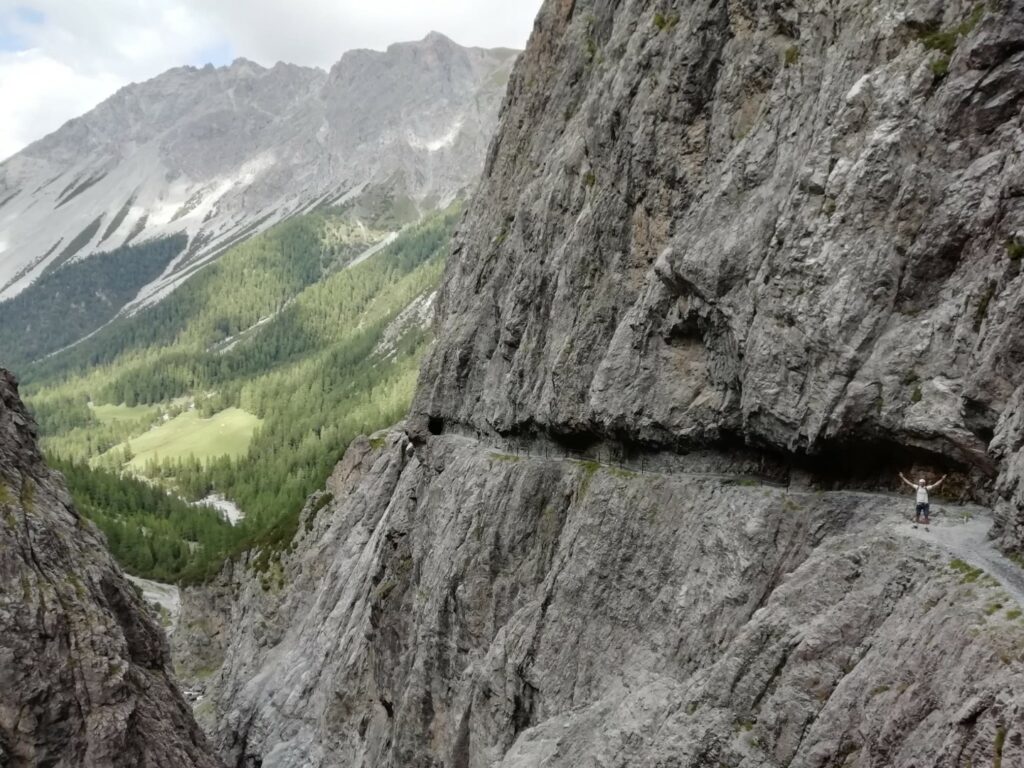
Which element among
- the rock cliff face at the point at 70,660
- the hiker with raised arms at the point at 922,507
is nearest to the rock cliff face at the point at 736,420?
the hiker with raised arms at the point at 922,507

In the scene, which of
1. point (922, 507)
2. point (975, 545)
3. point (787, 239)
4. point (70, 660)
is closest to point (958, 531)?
point (975, 545)

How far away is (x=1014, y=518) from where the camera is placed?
1544 cm

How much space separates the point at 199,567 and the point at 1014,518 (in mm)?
108231

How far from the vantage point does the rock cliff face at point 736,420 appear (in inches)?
650

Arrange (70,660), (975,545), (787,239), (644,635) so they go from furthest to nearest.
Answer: (70,660)
(644,635)
(787,239)
(975,545)

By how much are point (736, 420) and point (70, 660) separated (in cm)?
3891

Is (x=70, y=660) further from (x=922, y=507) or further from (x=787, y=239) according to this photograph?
(x=922, y=507)

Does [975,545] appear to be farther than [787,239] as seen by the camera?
No

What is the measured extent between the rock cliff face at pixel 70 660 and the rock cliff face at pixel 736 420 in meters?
11.8

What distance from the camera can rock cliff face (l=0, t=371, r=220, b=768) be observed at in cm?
4062

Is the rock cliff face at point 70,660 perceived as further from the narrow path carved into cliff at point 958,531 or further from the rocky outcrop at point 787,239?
the narrow path carved into cliff at point 958,531

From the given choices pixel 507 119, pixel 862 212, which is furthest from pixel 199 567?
pixel 862 212

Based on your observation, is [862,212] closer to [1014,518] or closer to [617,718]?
[1014,518]

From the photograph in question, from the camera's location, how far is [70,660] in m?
42.8
